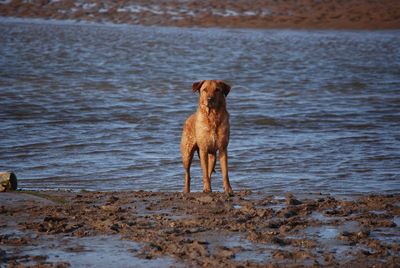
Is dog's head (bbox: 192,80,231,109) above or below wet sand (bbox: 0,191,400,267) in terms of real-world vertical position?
above

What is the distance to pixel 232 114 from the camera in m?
16.5

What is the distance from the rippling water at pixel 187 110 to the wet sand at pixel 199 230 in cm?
194

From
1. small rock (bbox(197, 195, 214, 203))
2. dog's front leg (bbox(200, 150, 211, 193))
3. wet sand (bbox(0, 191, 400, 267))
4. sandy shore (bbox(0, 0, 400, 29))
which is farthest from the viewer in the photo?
sandy shore (bbox(0, 0, 400, 29))

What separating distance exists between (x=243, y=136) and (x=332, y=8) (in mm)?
25135

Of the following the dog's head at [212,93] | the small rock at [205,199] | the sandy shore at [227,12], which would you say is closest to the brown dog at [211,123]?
the dog's head at [212,93]

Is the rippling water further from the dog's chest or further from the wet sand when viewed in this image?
the wet sand

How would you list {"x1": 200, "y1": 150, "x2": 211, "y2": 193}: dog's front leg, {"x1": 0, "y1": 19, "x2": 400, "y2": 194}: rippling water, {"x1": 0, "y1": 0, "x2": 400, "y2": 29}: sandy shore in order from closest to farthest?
1. {"x1": 200, "y1": 150, "x2": 211, "y2": 193}: dog's front leg
2. {"x1": 0, "y1": 19, "x2": 400, "y2": 194}: rippling water
3. {"x1": 0, "y1": 0, "x2": 400, "y2": 29}: sandy shore

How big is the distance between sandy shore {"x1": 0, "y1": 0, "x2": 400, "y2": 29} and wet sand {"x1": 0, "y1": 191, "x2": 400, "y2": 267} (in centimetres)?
2926

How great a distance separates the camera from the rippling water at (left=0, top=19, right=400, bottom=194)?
11.2m

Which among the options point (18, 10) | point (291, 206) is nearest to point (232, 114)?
point (291, 206)

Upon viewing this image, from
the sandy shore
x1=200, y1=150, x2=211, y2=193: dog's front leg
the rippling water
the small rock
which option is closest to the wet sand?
the small rock

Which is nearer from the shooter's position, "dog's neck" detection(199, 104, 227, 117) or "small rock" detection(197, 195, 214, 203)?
"small rock" detection(197, 195, 214, 203)

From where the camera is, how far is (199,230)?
697 cm

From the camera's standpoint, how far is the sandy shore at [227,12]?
1464 inches
